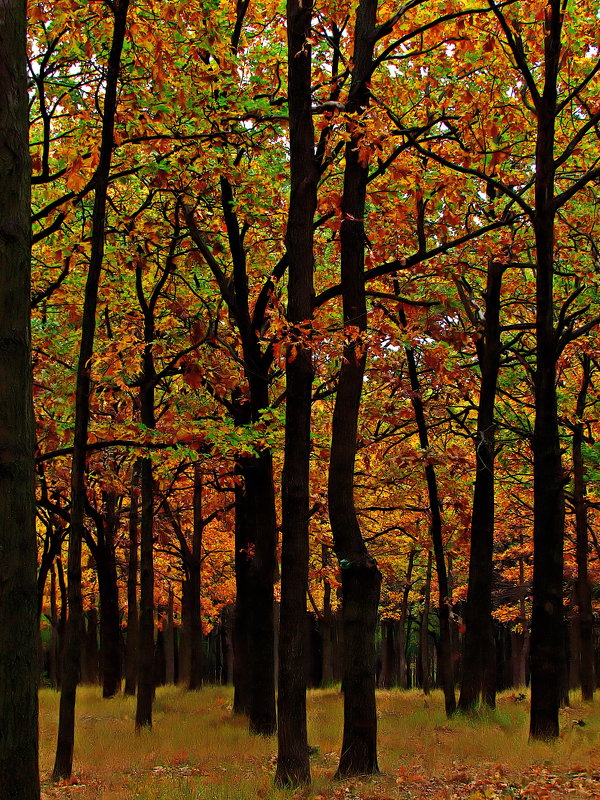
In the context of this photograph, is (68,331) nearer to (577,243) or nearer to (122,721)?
(122,721)

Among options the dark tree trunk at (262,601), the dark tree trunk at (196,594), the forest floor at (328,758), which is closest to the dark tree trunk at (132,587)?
the dark tree trunk at (196,594)

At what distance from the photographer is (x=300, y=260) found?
919cm

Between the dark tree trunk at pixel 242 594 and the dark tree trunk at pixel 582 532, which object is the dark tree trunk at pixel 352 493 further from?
the dark tree trunk at pixel 582 532

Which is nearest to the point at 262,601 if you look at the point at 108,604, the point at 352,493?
the point at 352,493

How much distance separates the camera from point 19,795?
337 cm

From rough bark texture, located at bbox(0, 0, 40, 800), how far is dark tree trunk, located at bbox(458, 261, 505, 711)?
41.7 ft

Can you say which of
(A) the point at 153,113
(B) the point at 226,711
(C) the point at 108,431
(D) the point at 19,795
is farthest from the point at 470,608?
(D) the point at 19,795

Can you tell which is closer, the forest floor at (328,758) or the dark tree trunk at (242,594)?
the forest floor at (328,758)

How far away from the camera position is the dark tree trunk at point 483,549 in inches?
610

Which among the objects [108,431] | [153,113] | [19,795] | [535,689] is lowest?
[535,689]

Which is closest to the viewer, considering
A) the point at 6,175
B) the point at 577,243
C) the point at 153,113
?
the point at 6,175

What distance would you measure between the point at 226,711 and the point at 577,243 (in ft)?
39.6

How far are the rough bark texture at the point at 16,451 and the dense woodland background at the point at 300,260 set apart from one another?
11.3 ft

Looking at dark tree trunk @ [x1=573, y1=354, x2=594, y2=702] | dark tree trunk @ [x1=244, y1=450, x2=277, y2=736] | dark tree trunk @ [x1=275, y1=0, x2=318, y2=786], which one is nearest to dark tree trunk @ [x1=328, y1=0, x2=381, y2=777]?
dark tree trunk @ [x1=275, y1=0, x2=318, y2=786]
